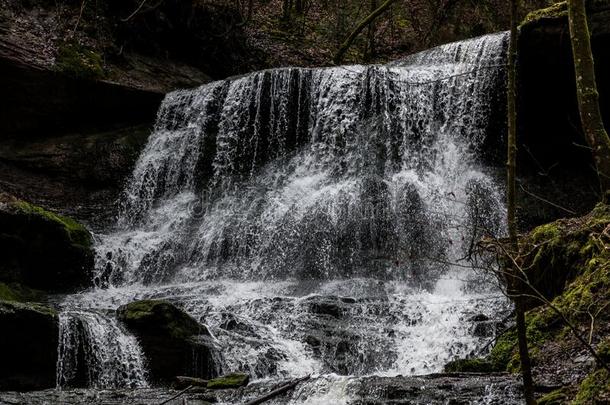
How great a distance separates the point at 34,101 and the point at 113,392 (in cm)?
1071

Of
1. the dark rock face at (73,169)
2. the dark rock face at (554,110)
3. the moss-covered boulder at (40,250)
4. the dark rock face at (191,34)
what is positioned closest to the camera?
the moss-covered boulder at (40,250)

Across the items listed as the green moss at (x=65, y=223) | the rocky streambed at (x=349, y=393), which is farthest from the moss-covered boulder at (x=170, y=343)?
the green moss at (x=65, y=223)

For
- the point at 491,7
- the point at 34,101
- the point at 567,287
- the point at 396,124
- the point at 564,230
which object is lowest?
the point at 567,287

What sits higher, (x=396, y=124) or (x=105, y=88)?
(x=105, y=88)

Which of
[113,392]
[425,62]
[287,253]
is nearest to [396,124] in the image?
[425,62]

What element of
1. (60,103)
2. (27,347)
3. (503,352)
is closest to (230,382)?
(27,347)

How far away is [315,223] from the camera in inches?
504

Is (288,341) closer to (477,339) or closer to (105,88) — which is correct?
(477,339)

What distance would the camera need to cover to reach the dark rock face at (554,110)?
41.3 feet

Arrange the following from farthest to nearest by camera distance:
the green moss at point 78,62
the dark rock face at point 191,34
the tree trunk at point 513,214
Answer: the dark rock face at point 191,34 < the green moss at point 78,62 < the tree trunk at point 513,214

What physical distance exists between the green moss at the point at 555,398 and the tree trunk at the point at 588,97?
3420mm

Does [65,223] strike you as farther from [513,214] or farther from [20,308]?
[513,214]

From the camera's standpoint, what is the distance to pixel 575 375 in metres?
4.93

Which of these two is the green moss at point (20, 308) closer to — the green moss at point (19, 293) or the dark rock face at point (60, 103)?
the green moss at point (19, 293)
